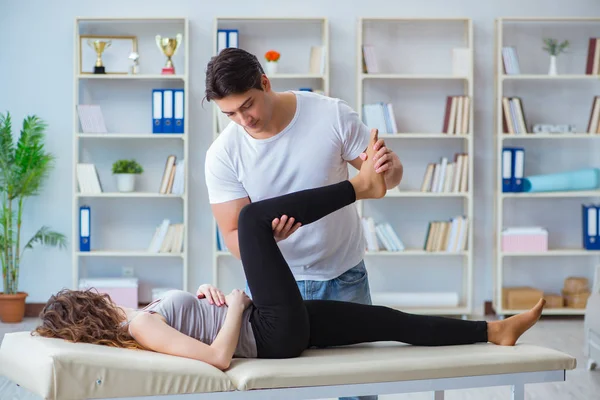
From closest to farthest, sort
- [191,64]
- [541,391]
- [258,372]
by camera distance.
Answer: [258,372], [541,391], [191,64]

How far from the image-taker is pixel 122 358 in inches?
69.2

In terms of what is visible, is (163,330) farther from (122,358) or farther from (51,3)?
(51,3)

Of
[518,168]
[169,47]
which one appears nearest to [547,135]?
[518,168]

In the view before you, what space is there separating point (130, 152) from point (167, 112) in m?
0.41

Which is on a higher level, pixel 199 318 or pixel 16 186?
pixel 16 186

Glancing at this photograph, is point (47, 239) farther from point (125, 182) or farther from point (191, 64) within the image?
point (191, 64)

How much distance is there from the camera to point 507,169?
184 inches

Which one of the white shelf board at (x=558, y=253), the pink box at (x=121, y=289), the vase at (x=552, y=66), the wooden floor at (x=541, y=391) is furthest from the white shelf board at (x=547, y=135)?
the pink box at (x=121, y=289)

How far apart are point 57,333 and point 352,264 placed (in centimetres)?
80

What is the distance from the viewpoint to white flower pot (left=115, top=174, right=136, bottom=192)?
15.3ft

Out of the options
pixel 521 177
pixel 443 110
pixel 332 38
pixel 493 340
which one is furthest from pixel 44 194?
pixel 493 340

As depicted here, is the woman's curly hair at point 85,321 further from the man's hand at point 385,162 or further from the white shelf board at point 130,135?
the white shelf board at point 130,135

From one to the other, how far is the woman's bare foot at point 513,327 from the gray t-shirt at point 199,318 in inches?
25.1

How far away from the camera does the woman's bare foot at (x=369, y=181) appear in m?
1.95
